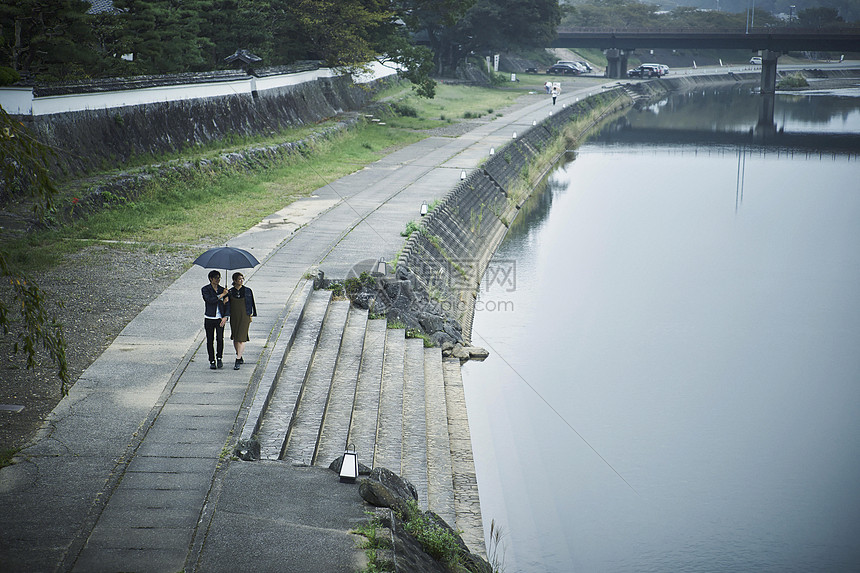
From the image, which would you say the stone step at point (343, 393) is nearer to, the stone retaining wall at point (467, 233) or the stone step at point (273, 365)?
the stone step at point (273, 365)

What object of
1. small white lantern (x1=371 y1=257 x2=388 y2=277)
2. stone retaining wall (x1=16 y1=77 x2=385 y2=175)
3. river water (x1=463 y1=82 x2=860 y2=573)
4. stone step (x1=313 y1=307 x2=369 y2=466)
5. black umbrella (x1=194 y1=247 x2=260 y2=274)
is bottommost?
river water (x1=463 y1=82 x2=860 y2=573)

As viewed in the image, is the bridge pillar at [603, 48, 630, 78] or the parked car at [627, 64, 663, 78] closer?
the bridge pillar at [603, 48, 630, 78]

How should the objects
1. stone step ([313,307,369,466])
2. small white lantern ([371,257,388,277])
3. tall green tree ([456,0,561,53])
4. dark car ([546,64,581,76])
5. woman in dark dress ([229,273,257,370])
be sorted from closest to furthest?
stone step ([313,307,369,466]), woman in dark dress ([229,273,257,370]), small white lantern ([371,257,388,277]), tall green tree ([456,0,561,53]), dark car ([546,64,581,76])

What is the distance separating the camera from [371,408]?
13.3 meters

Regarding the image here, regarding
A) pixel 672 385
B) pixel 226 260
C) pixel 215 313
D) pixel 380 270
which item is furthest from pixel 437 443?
pixel 672 385

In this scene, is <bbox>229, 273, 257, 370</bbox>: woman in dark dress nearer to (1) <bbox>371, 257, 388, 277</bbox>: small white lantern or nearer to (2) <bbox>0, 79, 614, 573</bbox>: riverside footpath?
(2) <bbox>0, 79, 614, 573</bbox>: riverside footpath

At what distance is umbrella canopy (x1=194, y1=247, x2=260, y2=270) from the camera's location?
12.6 meters

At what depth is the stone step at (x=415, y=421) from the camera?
12.1m

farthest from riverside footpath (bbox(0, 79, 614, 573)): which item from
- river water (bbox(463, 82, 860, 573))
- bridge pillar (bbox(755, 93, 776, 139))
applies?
bridge pillar (bbox(755, 93, 776, 139))

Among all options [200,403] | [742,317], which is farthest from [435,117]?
[200,403]

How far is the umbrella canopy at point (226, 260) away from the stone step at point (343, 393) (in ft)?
8.01

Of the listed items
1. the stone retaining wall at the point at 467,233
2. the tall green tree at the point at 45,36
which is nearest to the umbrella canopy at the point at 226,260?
the stone retaining wall at the point at 467,233

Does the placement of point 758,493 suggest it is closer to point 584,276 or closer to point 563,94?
point 584,276

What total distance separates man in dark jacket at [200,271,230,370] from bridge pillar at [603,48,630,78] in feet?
278
